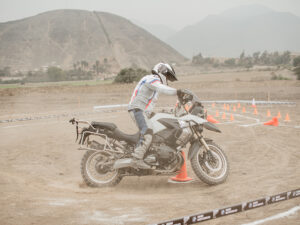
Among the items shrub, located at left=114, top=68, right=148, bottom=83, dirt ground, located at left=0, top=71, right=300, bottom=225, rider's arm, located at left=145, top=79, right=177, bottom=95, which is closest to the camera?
dirt ground, located at left=0, top=71, right=300, bottom=225

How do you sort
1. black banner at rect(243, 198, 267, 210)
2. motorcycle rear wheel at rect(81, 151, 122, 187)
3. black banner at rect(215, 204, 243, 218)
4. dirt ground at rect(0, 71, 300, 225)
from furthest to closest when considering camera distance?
motorcycle rear wheel at rect(81, 151, 122, 187) → dirt ground at rect(0, 71, 300, 225) → black banner at rect(243, 198, 267, 210) → black banner at rect(215, 204, 243, 218)

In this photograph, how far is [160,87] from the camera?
239 inches

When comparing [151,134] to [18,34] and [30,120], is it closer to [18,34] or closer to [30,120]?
[30,120]

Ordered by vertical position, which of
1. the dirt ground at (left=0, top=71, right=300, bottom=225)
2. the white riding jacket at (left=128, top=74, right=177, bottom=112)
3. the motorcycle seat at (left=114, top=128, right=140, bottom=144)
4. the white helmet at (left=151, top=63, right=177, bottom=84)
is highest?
the white helmet at (left=151, top=63, right=177, bottom=84)

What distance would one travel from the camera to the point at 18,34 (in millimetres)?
198375

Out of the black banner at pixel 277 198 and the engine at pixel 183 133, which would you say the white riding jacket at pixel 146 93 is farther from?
the black banner at pixel 277 198

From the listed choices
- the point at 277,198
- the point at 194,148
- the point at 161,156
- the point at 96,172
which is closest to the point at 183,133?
the point at 194,148

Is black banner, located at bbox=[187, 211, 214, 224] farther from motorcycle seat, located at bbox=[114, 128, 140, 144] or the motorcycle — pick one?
motorcycle seat, located at bbox=[114, 128, 140, 144]

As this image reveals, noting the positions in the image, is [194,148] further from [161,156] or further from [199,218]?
[199,218]

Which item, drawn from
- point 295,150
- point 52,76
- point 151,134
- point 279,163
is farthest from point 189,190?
point 52,76

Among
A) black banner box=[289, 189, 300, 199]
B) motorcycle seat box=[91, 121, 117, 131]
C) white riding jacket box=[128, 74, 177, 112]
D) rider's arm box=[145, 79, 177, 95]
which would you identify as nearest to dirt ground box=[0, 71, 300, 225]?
black banner box=[289, 189, 300, 199]

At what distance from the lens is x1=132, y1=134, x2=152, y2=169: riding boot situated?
621 cm

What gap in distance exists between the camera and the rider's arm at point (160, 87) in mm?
5949

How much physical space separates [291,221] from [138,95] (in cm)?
328
